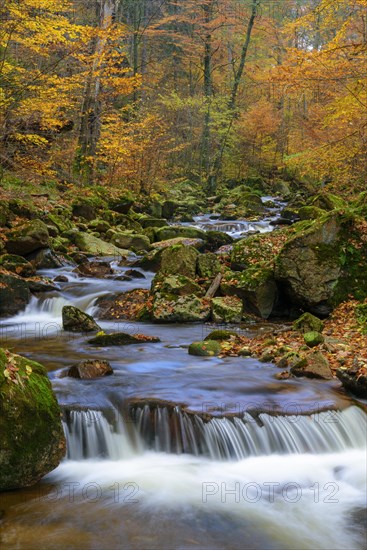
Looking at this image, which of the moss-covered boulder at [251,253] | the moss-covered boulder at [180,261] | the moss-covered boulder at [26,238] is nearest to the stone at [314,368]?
the moss-covered boulder at [251,253]

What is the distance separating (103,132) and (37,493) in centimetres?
1668

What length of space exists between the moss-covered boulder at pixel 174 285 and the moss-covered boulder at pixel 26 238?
356 centimetres

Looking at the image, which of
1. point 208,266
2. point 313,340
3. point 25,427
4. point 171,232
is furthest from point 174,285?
point 171,232

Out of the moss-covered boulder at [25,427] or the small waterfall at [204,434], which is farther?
the small waterfall at [204,434]

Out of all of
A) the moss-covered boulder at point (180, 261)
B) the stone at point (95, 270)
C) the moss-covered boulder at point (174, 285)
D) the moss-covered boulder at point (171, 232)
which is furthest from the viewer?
the moss-covered boulder at point (171, 232)

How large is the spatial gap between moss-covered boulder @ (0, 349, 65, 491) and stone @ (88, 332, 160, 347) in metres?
3.28

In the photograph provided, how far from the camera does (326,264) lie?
951cm

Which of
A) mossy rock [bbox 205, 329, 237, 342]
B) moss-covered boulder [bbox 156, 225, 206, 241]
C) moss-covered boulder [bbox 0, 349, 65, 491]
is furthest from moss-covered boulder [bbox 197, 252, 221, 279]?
moss-covered boulder [bbox 0, 349, 65, 491]

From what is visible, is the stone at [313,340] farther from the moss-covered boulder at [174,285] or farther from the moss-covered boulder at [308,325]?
the moss-covered boulder at [174,285]

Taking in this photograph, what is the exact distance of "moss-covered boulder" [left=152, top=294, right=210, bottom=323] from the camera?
978 cm

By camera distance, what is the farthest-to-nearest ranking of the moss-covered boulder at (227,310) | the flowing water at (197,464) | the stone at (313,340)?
the moss-covered boulder at (227,310) < the stone at (313,340) < the flowing water at (197,464)

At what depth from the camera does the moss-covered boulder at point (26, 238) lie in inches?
465

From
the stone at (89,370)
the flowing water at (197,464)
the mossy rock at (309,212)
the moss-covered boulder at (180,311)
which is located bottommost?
the flowing water at (197,464)

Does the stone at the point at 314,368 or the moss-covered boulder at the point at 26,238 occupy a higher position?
the moss-covered boulder at the point at 26,238
